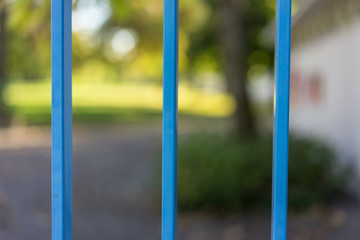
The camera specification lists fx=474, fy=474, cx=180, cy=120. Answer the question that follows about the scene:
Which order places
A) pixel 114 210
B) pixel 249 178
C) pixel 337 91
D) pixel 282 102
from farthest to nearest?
pixel 337 91 < pixel 114 210 < pixel 249 178 < pixel 282 102

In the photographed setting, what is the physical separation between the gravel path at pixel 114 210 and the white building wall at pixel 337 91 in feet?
3.77

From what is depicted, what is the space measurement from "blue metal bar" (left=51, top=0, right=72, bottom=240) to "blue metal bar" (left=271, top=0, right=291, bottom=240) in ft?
2.25

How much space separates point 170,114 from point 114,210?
6.35m

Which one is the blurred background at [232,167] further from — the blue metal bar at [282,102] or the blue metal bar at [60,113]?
the blue metal bar at [282,102]

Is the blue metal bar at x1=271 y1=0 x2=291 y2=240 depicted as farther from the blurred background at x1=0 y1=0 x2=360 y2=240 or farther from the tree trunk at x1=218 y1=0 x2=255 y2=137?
the tree trunk at x1=218 y1=0 x2=255 y2=137

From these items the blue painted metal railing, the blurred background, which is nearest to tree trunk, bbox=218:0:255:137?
the blurred background

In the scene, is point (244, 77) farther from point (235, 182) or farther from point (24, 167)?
point (24, 167)

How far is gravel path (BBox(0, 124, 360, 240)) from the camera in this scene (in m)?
6.14

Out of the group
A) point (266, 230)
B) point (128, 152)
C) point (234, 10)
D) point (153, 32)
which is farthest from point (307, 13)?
point (153, 32)

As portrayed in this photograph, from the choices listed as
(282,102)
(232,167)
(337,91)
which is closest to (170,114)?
(282,102)

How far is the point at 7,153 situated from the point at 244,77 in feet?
20.7

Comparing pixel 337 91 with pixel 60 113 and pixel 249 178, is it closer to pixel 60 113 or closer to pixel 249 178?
pixel 249 178

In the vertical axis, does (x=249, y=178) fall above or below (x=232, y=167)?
below

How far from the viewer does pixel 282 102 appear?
1.46 m
